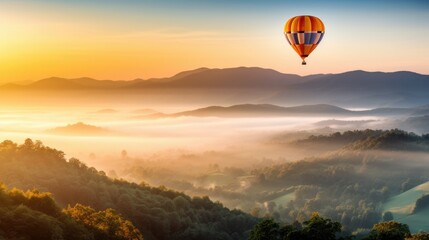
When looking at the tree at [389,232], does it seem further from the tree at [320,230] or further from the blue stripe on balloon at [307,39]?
the blue stripe on balloon at [307,39]

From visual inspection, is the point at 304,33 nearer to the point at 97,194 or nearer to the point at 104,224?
the point at 97,194

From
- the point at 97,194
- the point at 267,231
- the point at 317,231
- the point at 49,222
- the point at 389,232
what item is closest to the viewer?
the point at 49,222

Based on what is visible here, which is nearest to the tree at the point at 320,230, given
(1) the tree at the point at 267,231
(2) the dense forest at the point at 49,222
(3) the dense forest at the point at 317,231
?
(3) the dense forest at the point at 317,231

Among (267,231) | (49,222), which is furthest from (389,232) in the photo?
(49,222)

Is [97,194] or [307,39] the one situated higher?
[307,39]

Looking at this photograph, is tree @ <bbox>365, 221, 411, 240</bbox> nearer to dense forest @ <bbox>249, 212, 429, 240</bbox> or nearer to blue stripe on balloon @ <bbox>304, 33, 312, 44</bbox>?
dense forest @ <bbox>249, 212, 429, 240</bbox>

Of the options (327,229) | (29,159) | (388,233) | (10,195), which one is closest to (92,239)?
(10,195)

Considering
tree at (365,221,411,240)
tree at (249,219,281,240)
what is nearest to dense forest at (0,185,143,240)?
tree at (249,219,281,240)
